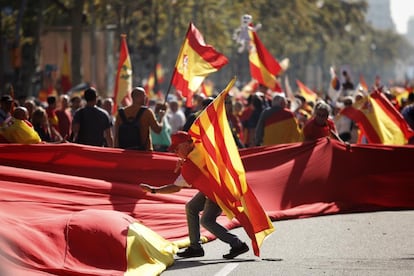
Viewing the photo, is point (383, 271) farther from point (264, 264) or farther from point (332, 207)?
point (332, 207)

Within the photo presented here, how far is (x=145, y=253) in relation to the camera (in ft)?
36.3

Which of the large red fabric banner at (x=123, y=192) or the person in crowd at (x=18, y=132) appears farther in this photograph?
the person in crowd at (x=18, y=132)

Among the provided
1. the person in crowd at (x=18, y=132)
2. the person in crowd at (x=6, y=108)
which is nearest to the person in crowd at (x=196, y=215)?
the person in crowd at (x=18, y=132)

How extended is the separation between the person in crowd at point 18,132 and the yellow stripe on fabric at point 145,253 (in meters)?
3.47

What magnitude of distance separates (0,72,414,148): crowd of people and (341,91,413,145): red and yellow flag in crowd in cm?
78

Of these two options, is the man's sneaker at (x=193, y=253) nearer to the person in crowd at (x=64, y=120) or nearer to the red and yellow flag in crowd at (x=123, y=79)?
the person in crowd at (x=64, y=120)

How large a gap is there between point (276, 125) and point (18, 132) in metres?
5.13

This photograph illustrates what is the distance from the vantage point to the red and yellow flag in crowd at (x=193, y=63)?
1842 centimetres

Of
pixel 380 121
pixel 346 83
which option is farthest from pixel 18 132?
pixel 346 83

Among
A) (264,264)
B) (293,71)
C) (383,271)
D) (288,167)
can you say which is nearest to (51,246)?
(264,264)

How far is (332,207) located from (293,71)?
109 metres

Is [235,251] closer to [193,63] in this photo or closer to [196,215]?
[196,215]

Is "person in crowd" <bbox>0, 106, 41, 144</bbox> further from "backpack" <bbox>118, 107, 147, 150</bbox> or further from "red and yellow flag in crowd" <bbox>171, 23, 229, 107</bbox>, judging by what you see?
"red and yellow flag in crowd" <bbox>171, 23, 229, 107</bbox>

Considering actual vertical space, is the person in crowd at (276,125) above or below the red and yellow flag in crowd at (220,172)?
below
